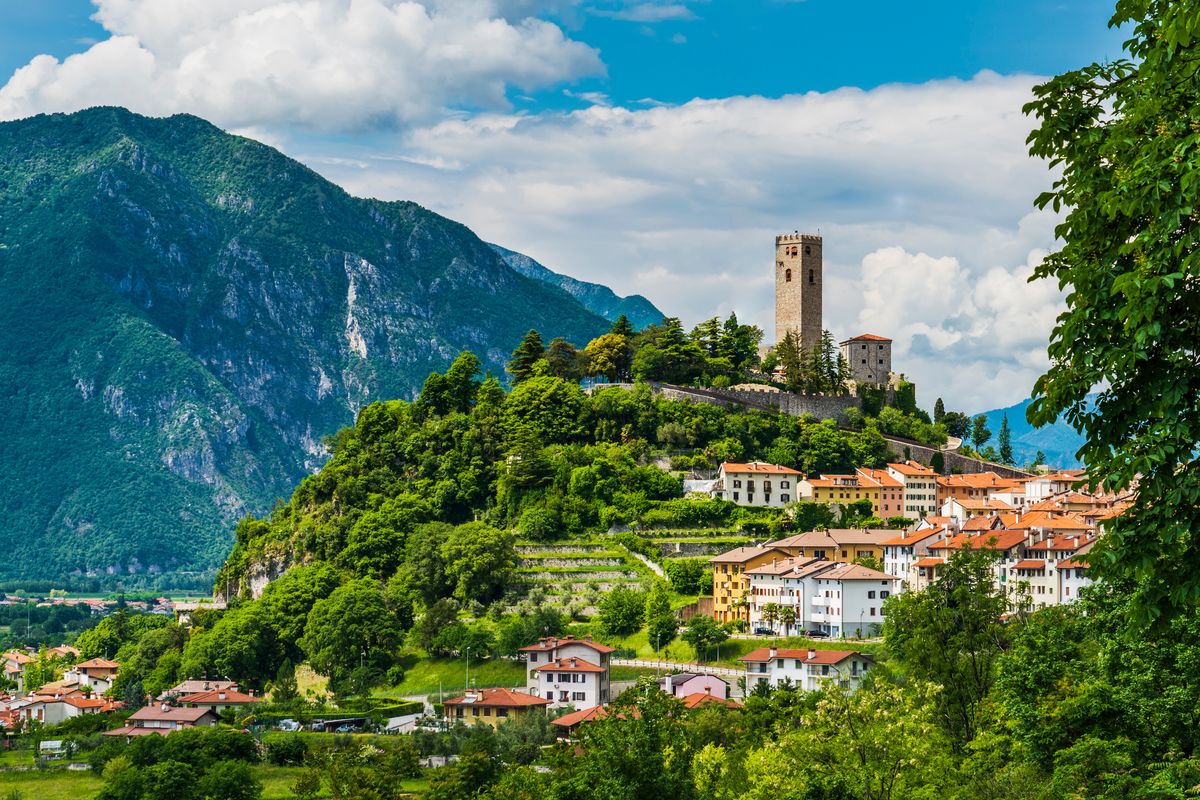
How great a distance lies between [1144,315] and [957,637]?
2938 centimetres

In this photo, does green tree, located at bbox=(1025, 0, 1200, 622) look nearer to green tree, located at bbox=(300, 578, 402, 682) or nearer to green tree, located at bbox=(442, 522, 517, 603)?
green tree, located at bbox=(300, 578, 402, 682)

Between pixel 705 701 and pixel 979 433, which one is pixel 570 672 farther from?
pixel 979 433

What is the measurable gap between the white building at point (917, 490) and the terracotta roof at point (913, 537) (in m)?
8.13

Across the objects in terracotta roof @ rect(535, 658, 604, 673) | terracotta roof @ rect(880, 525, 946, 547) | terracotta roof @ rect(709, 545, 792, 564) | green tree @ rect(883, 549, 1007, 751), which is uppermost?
terracotta roof @ rect(880, 525, 946, 547)

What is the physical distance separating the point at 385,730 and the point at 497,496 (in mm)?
29238

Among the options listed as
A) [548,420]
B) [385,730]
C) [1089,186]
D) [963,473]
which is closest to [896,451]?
[963,473]

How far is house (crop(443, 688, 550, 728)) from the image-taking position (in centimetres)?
Answer: 7794

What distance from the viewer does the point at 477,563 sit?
9312 centimetres

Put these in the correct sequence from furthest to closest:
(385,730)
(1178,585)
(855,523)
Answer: (855,523) → (385,730) → (1178,585)

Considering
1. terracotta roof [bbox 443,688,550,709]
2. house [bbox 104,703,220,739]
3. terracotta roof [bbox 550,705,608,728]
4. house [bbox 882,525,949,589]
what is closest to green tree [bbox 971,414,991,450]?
house [bbox 882,525,949,589]

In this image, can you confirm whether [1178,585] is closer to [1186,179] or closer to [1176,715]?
[1186,179]

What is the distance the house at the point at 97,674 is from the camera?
112250 millimetres

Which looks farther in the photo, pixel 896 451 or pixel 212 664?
pixel 896 451

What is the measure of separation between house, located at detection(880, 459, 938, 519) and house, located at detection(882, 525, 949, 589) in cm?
922
